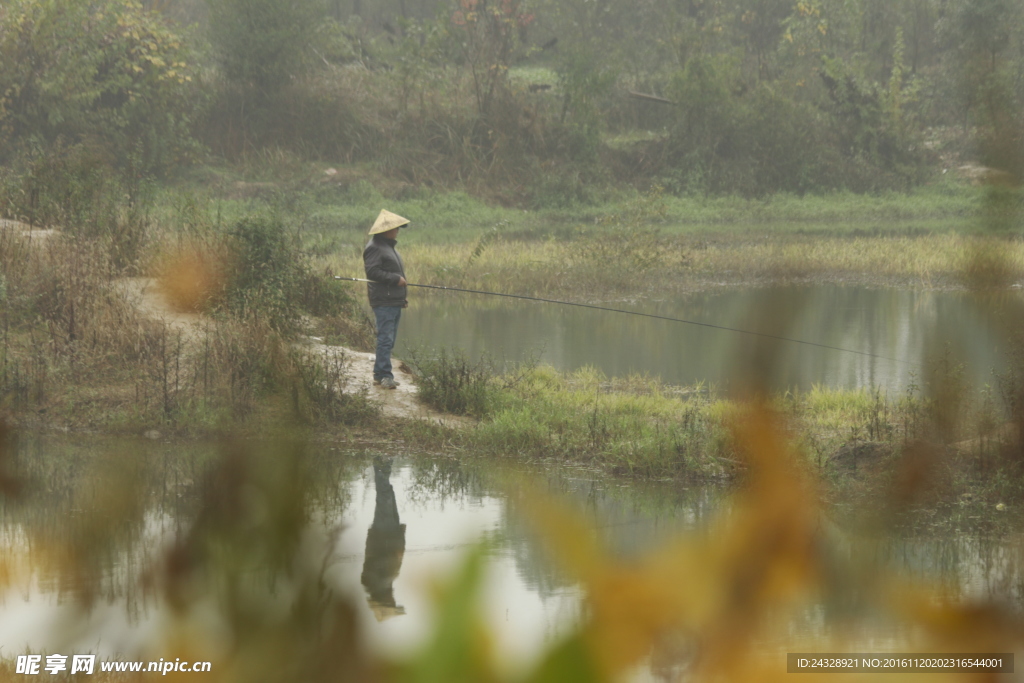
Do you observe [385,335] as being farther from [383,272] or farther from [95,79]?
[95,79]

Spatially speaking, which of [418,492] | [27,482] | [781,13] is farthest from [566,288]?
[781,13]

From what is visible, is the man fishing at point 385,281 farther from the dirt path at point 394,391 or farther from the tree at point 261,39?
the tree at point 261,39

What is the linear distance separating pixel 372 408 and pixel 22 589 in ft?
21.5

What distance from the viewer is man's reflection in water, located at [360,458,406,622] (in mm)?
843

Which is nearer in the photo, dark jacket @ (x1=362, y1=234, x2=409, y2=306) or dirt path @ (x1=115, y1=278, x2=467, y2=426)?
dirt path @ (x1=115, y1=278, x2=467, y2=426)

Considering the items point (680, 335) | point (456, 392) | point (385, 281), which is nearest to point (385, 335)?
point (385, 281)

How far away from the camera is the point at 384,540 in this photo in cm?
231

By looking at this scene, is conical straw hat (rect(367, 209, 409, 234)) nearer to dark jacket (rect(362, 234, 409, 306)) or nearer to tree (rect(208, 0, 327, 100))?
dark jacket (rect(362, 234, 409, 306))

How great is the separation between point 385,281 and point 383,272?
0.07m

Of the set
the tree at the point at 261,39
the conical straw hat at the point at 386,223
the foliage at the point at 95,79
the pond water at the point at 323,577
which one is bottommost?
the pond water at the point at 323,577

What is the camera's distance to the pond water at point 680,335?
999 cm

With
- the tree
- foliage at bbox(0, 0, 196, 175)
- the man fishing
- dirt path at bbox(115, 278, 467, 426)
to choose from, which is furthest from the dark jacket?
the tree

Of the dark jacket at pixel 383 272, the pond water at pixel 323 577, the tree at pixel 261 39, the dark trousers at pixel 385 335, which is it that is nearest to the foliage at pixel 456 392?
the dark trousers at pixel 385 335

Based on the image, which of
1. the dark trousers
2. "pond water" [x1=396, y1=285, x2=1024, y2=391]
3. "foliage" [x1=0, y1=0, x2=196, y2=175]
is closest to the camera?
the dark trousers
